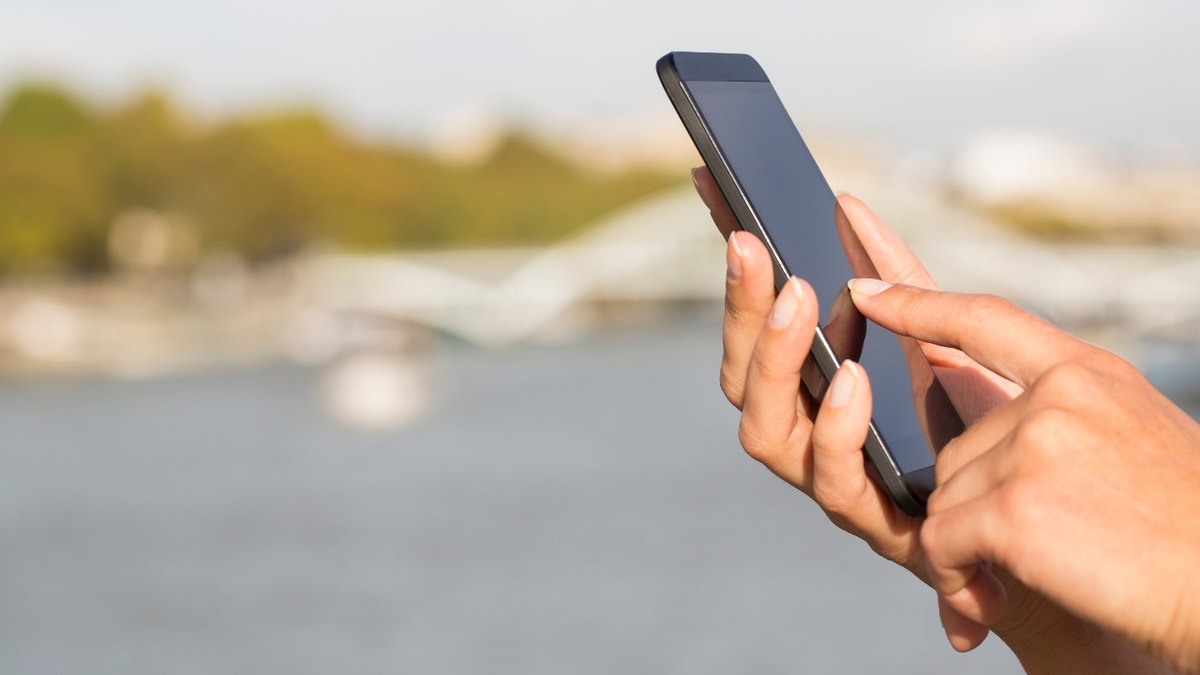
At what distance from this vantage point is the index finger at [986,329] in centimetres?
86

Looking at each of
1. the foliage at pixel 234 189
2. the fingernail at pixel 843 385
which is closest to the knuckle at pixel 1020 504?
the fingernail at pixel 843 385

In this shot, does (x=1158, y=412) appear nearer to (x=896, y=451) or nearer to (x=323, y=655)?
(x=896, y=451)

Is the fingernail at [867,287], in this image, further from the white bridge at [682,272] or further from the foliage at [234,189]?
the white bridge at [682,272]

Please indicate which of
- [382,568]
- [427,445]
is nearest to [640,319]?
[427,445]

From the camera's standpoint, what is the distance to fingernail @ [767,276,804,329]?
3.38 feet

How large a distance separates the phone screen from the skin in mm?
29

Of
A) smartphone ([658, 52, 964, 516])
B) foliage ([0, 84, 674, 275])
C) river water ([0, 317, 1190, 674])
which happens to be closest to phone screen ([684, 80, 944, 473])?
smartphone ([658, 52, 964, 516])

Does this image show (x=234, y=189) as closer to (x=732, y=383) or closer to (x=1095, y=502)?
(x=732, y=383)

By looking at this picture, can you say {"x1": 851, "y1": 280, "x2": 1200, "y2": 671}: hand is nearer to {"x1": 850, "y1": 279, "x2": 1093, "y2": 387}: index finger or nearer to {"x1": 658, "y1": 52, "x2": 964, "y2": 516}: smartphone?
{"x1": 850, "y1": 279, "x2": 1093, "y2": 387}: index finger

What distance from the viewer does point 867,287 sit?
3.39 ft

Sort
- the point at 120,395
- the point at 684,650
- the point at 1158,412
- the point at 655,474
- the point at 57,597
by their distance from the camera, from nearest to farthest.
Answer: the point at 1158,412
the point at 684,650
the point at 57,597
the point at 655,474
the point at 120,395

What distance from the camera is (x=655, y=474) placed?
21.7 metres

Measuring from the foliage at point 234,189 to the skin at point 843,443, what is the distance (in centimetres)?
3469

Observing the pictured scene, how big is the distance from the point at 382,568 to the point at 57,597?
136 inches
